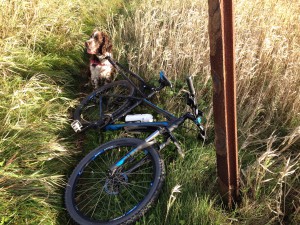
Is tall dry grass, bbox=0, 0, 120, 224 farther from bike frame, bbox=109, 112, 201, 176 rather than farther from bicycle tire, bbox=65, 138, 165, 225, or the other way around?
bike frame, bbox=109, 112, 201, 176

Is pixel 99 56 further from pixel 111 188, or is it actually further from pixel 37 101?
pixel 111 188

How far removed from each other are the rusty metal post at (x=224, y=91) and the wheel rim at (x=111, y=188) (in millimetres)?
704

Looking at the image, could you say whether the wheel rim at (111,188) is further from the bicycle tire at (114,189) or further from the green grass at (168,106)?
the green grass at (168,106)

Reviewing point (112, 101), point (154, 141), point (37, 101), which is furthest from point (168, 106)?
point (37, 101)

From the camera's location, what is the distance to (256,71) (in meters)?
3.37

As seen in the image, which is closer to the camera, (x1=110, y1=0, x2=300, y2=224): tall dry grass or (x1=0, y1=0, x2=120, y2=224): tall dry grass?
(x1=0, y1=0, x2=120, y2=224): tall dry grass

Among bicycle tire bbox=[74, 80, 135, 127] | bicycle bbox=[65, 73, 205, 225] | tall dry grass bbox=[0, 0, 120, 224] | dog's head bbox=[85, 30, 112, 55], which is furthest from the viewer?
bicycle tire bbox=[74, 80, 135, 127]

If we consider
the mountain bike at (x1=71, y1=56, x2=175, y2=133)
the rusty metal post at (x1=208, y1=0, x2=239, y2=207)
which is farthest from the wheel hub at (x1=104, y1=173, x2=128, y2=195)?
the rusty metal post at (x1=208, y1=0, x2=239, y2=207)

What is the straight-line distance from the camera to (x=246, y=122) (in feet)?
9.97

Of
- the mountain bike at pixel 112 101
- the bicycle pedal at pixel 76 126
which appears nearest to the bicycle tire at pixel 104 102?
the mountain bike at pixel 112 101

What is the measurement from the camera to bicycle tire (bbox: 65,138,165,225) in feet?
7.88

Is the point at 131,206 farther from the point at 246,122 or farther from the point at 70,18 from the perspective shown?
the point at 70,18

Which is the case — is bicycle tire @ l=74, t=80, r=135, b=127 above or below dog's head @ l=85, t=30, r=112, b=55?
below

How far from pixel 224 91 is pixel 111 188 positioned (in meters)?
1.46
